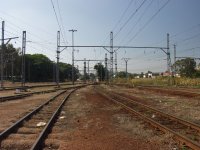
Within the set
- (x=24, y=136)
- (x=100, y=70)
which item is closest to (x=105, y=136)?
(x=24, y=136)

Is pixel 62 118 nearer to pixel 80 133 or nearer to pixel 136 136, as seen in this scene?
pixel 80 133

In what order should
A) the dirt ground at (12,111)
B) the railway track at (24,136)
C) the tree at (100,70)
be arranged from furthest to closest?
the tree at (100,70)
the dirt ground at (12,111)
the railway track at (24,136)

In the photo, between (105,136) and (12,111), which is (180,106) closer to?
(12,111)

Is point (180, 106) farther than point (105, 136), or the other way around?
point (180, 106)

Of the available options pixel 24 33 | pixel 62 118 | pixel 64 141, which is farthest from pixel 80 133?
pixel 24 33

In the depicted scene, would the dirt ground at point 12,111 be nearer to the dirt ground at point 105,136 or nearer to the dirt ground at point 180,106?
the dirt ground at point 105,136

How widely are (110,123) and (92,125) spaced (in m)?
0.93

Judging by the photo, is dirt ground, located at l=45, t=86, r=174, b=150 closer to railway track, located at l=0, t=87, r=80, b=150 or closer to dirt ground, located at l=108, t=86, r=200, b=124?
railway track, located at l=0, t=87, r=80, b=150

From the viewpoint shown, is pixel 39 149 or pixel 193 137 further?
pixel 193 137

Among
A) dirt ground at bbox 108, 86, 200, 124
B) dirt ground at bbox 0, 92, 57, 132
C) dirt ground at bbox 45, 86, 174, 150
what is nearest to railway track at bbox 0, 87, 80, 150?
dirt ground at bbox 45, 86, 174, 150

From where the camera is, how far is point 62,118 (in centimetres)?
1841

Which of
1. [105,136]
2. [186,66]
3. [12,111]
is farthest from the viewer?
[186,66]

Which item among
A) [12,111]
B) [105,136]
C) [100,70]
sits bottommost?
[105,136]

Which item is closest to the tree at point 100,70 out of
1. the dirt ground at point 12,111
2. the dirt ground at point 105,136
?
the dirt ground at point 12,111
